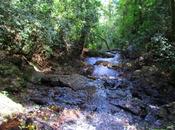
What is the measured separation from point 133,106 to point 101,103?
4.20ft

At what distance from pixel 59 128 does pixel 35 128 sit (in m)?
0.72

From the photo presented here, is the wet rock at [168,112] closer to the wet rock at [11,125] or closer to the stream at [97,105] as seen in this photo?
the stream at [97,105]

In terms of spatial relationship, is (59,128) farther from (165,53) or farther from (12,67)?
(165,53)

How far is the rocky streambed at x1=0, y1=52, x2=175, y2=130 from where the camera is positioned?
349 inches

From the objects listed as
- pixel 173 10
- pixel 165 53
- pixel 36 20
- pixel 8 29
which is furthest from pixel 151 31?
pixel 8 29

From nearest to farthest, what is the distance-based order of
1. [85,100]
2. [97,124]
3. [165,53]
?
[97,124]
[85,100]
[165,53]

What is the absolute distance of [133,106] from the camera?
38.3ft

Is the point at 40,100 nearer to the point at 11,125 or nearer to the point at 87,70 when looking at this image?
the point at 11,125

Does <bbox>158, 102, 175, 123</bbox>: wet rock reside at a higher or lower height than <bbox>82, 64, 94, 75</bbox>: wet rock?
lower

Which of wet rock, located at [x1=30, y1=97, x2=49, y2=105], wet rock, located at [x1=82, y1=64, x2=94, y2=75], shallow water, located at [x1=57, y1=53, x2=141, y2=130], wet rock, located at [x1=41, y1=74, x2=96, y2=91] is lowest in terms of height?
shallow water, located at [x1=57, y1=53, x2=141, y2=130]

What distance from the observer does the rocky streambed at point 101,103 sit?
8875mm

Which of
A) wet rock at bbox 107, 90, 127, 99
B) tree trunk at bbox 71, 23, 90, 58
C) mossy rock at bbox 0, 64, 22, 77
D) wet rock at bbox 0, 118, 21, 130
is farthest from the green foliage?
wet rock at bbox 0, 118, 21, 130

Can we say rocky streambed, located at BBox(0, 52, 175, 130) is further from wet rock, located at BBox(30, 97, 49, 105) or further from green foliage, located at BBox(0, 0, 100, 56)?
green foliage, located at BBox(0, 0, 100, 56)

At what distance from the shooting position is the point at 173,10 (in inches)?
652
